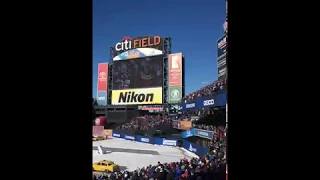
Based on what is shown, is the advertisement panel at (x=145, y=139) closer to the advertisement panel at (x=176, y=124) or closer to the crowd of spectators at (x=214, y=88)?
the advertisement panel at (x=176, y=124)

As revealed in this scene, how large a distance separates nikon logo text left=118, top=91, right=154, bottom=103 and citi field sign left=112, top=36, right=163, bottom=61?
355 centimetres

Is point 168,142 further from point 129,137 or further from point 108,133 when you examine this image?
point 108,133

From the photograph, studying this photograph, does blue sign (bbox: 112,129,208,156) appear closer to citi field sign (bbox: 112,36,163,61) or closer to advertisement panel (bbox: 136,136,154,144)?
advertisement panel (bbox: 136,136,154,144)

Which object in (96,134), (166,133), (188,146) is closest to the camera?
(188,146)

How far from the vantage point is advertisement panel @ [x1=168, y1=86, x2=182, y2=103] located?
25250mm

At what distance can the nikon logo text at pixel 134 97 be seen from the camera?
87.9ft

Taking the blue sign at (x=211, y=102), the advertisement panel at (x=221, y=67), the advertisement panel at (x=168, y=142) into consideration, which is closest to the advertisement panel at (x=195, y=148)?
the advertisement panel at (x=168, y=142)

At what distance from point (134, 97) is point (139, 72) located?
8.26ft
